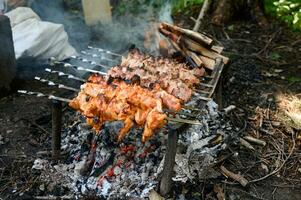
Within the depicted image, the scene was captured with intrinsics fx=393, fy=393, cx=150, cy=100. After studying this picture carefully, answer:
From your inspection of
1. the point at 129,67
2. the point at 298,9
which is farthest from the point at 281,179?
the point at 298,9

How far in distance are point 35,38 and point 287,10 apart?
6659mm

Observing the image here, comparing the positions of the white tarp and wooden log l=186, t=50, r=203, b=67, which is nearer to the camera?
wooden log l=186, t=50, r=203, b=67

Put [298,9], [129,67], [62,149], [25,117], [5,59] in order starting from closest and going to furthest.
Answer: [129,67], [62,149], [25,117], [5,59], [298,9]

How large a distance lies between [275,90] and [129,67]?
360cm

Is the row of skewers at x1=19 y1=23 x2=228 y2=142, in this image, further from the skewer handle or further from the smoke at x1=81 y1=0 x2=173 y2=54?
the smoke at x1=81 y1=0 x2=173 y2=54

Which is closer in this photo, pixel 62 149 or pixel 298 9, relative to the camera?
pixel 62 149

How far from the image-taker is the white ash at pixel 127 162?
17.5 ft

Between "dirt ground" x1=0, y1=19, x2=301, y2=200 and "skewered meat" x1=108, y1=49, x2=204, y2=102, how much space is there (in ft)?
4.37

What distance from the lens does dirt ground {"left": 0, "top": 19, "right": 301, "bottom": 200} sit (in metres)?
5.52

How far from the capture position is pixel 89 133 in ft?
19.9

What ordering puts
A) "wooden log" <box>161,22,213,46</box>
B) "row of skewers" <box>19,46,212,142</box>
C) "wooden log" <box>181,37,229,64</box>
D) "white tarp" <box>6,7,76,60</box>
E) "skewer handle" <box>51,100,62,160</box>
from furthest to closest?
1. "white tarp" <box>6,7,76,60</box>
2. "wooden log" <box>181,37,229,64</box>
3. "wooden log" <box>161,22,213,46</box>
4. "skewer handle" <box>51,100,62,160</box>
5. "row of skewers" <box>19,46,212,142</box>

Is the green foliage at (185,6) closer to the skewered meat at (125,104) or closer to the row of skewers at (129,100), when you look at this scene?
the row of skewers at (129,100)

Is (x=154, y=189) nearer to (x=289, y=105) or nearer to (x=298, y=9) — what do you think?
(x=289, y=105)

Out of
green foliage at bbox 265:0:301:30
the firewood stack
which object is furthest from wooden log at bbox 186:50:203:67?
green foliage at bbox 265:0:301:30
